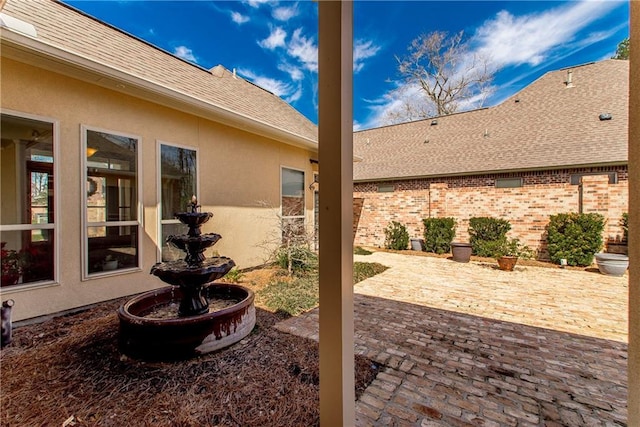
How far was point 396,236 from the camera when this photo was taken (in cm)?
1174

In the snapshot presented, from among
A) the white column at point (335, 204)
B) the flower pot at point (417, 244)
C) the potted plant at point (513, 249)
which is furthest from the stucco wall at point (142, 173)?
the potted plant at point (513, 249)

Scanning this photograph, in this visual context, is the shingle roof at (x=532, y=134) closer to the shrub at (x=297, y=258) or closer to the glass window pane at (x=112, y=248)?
the shrub at (x=297, y=258)

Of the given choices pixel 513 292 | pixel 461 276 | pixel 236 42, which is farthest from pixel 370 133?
pixel 513 292

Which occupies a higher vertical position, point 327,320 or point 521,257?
point 327,320

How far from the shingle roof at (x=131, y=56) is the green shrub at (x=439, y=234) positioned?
6.67m

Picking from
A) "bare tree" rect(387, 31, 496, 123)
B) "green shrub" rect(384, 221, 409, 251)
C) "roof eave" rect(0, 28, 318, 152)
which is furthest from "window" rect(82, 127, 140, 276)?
"bare tree" rect(387, 31, 496, 123)

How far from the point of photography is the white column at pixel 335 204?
1.38m

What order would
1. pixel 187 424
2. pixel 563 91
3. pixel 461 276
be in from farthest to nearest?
pixel 563 91 → pixel 461 276 → pixel 187 424

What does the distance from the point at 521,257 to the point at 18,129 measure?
12457 mm

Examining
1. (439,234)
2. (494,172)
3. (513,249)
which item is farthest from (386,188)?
(513,249)

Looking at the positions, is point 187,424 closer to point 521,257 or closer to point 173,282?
point 173,282

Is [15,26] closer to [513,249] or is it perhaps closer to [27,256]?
[27,256]

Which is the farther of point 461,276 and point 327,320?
point 461,276

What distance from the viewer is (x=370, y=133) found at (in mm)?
16266
